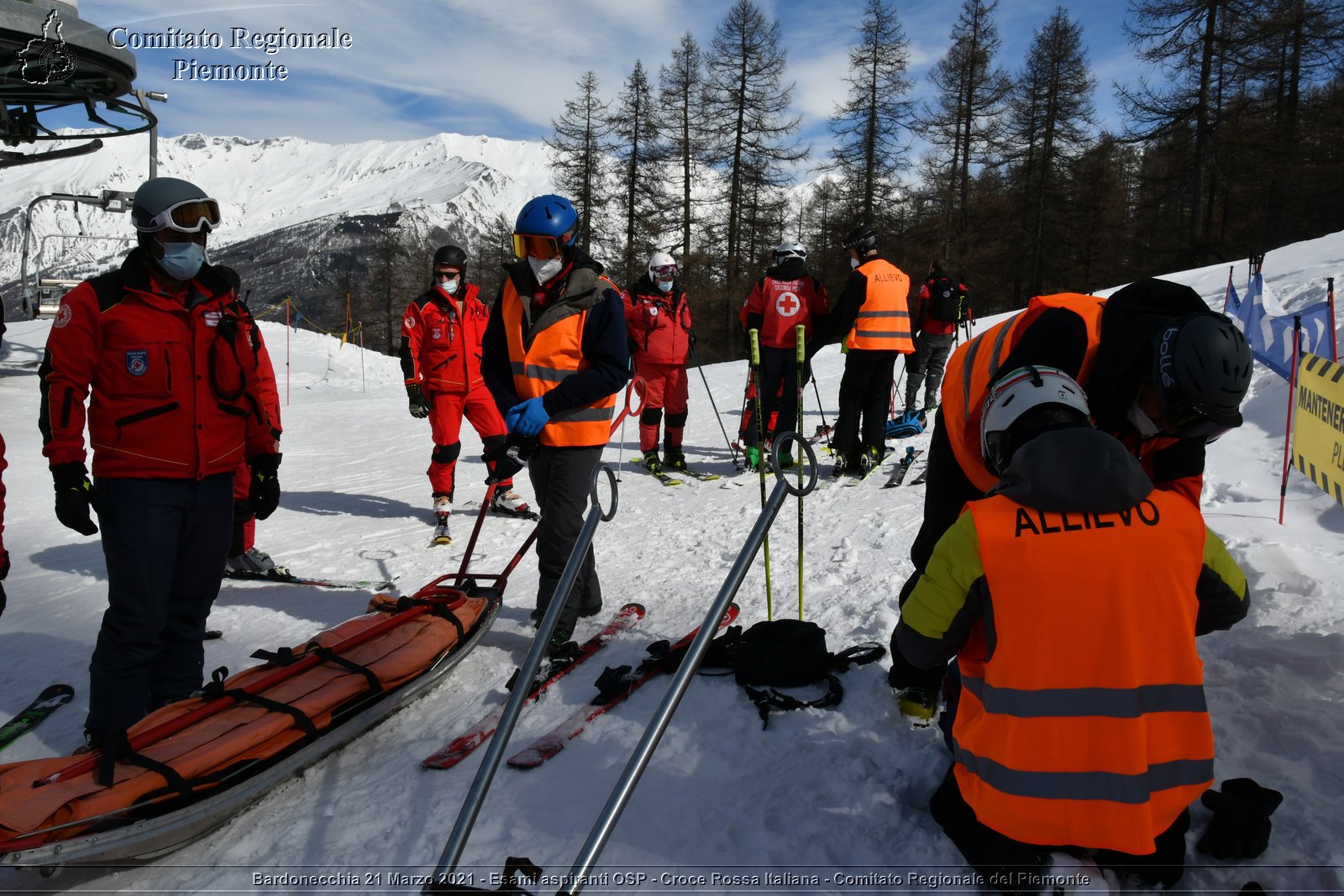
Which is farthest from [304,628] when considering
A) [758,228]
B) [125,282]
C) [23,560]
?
[758,228]

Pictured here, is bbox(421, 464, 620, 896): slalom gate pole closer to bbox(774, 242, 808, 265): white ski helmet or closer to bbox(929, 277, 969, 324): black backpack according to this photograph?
bbox(774, 242, 808, 265): white ski helmet

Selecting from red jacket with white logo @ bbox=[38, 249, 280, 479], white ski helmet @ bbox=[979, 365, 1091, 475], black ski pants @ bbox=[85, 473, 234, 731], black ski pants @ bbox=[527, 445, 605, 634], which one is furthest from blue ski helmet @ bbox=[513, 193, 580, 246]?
white ski helmet @ bbox=[979, 365, 1091, 475]

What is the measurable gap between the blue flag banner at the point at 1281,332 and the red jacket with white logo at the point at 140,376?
5101 mm

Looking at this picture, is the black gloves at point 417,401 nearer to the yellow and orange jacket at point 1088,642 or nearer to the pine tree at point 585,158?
the yellow and orange jacket at point 1088,642

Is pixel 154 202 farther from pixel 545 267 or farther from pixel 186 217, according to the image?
pixel 545 267

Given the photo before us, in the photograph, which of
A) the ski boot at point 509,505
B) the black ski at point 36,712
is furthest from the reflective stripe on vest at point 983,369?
the ski boot at point 509,505

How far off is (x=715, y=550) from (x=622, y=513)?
1.57m

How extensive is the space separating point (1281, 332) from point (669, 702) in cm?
516

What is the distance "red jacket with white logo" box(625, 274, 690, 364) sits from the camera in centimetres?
779

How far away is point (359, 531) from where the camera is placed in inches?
255

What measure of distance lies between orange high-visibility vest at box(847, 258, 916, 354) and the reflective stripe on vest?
384cm

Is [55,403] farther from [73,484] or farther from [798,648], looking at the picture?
[798,648]

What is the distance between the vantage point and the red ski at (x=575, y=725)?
8.99 ft

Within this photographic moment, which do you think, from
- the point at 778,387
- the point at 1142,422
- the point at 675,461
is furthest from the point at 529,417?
the point at 675,461
